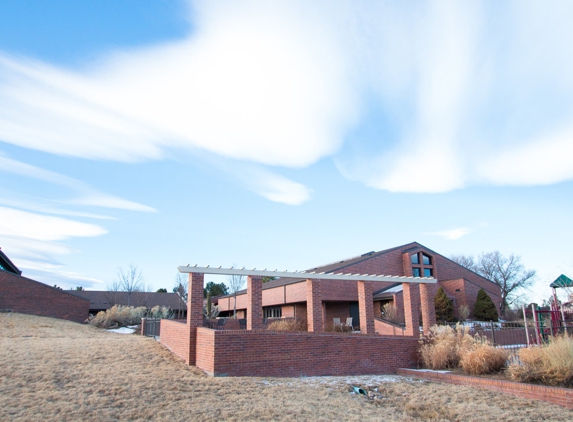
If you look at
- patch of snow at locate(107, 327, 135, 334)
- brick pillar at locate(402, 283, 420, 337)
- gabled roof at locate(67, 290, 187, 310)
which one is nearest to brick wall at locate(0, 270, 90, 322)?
patch of snow at locate(107, 327, 135, 334)

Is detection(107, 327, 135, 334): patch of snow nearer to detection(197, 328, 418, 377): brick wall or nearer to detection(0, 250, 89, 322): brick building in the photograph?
detection(0, 250, 89, 322): brick building

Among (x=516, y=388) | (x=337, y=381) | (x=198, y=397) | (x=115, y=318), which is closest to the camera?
(x=198, y=397)

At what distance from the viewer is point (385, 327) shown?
22984 millimetres

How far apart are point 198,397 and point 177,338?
210 inches

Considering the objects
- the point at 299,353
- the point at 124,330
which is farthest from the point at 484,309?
the point at 124,330

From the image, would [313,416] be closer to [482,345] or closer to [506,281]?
[482,345]

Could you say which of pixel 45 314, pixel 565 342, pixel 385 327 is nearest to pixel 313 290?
pixel 565 342

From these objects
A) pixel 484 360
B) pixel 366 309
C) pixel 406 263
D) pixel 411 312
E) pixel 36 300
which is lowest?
pixel 484 360

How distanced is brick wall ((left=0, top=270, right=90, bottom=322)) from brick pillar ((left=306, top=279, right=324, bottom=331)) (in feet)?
79.1

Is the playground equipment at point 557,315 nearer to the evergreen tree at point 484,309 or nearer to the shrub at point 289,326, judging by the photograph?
the shrub at point 289,326

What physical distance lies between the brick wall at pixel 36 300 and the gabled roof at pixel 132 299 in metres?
16.4

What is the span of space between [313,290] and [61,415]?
8.55 meters

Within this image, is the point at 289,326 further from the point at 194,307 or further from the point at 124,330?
the point at 124,330

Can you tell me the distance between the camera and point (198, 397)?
329 inches
